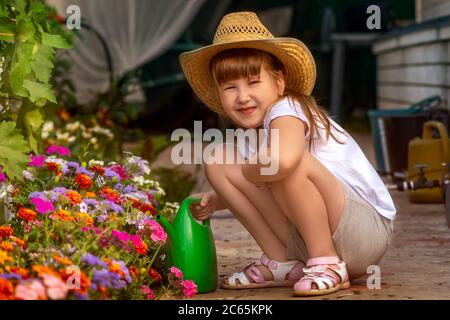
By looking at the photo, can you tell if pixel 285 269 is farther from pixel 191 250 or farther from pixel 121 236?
pixel 121 236

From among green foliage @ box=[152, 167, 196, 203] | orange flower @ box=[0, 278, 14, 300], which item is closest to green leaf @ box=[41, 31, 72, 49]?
orange flower @ box=[0, 278, 14, 300]

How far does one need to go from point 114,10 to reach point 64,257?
23.7ft

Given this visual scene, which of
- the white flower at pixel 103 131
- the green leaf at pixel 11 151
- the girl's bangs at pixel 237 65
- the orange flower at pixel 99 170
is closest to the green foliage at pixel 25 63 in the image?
the green leaf at pixel 11 151

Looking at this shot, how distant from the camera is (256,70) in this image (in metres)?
3.71

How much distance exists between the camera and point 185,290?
11.6ft

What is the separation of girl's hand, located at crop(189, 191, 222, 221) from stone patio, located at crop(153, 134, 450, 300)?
0.27 meters

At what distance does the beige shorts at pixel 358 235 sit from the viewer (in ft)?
12.0

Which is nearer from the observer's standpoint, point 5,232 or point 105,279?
point 105,279

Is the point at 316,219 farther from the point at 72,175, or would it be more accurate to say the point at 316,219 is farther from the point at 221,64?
the point at 72,175

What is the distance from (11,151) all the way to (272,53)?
0.97m

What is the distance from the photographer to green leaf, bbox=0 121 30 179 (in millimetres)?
3633

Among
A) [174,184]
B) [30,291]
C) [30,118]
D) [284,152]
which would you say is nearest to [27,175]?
[30,118]

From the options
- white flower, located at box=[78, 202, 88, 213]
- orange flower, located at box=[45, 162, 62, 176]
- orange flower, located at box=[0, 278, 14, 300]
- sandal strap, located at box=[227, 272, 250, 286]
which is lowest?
sandal strap, located at box=[227, 272, 250, 286]

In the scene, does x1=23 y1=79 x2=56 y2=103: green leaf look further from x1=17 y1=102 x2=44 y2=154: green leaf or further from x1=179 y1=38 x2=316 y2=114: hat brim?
x1=179 y1=38 x2=316 y2=114: hat brim
